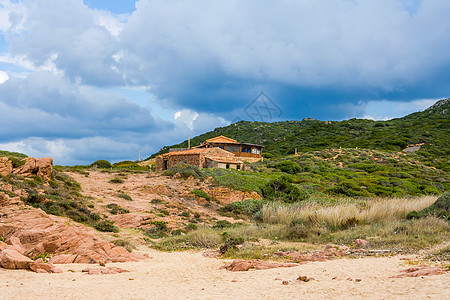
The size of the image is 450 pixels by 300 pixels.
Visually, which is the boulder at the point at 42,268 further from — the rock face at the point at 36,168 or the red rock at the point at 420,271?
the rock face at the point at 36,168

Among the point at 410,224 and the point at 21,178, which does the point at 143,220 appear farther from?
the point at 410,224

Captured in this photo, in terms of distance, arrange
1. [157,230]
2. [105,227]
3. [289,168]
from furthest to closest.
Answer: [289,168] < [157,230] < [105,227]

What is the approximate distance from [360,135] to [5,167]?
80.7 meters

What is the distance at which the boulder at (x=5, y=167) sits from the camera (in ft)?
56.0

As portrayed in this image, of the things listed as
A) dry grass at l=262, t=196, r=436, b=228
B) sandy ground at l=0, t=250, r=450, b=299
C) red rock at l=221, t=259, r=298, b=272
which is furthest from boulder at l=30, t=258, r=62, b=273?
dry grass at l=262, t=196, r=436, b=228

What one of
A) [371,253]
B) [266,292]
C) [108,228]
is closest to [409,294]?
[266,292]

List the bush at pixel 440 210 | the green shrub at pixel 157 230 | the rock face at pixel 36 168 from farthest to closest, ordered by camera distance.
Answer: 1. the rock face at pixel 36 168
2. the green shrub at pixel 157 230
3. the bush at pixel 440 210

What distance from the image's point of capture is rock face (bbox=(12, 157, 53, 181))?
743 inches

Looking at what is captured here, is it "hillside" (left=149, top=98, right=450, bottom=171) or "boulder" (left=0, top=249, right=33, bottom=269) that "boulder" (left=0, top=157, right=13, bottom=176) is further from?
"hillside" (left=149, top=98, right=450, bottom=171)

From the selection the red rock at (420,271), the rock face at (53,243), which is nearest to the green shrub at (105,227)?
the rock face at (53,243)

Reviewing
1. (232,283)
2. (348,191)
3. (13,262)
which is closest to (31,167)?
(13,262)

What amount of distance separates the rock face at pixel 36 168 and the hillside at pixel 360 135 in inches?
1921

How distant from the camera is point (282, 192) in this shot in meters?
26.8

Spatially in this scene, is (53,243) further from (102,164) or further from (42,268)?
(102,164)
